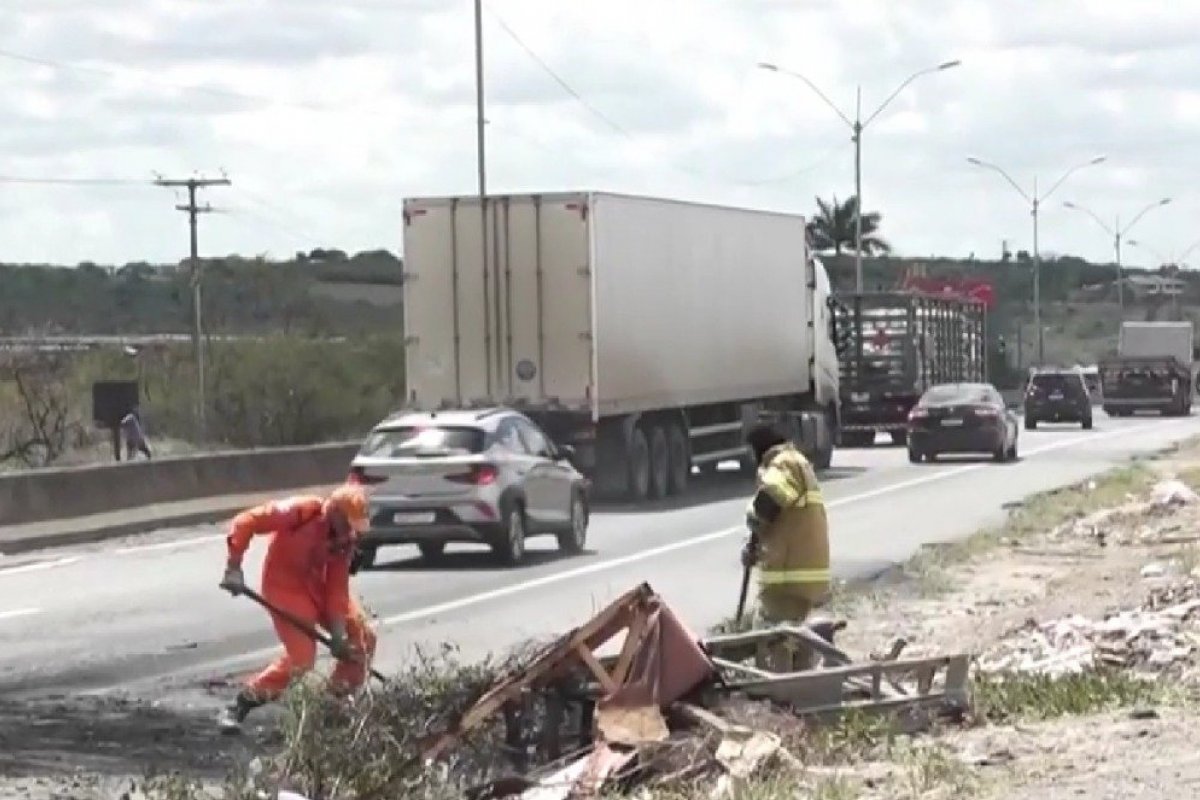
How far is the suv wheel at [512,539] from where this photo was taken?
24.4m

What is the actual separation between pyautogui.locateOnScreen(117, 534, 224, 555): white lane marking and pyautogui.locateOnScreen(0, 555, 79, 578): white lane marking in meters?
0.82

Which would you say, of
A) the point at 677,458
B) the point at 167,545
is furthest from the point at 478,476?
the point at 677,458

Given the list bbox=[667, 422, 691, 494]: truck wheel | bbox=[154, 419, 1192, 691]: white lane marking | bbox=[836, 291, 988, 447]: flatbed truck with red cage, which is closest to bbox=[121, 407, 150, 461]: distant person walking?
bbox=[667, 422, 691, 494]: truck wheel

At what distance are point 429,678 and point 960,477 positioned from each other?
96.7ft

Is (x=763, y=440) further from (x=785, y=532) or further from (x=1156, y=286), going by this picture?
(x=1156, y=286)

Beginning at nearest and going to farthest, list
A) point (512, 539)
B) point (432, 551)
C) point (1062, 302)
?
point (512, 539)
point (432, 551)
point (1062, 302)

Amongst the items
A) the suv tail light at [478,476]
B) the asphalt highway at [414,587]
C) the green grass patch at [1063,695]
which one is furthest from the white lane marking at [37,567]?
the green grass patch at [1063,695]

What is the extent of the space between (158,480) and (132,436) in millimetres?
9809

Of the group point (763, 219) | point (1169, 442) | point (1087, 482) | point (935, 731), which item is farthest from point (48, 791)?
point (1169, 442)

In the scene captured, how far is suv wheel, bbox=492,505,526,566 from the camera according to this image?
24364 mm

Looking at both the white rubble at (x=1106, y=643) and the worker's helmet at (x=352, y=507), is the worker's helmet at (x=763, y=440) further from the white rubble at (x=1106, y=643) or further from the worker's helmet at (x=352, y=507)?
the worker's helmet at (x=352, y=507)

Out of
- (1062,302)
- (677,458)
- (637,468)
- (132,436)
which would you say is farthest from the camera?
(1062,302)

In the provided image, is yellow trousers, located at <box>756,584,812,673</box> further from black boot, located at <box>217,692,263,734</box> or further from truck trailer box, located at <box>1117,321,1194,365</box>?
truck trailer box, located at <box>1117,321,1194,365</box>

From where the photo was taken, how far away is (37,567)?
26.2 metres
